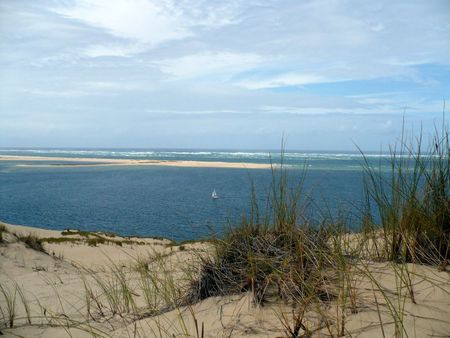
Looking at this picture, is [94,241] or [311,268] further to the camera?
[94,241]

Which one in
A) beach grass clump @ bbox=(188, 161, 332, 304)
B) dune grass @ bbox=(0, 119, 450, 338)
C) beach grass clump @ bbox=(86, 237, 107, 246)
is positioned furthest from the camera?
beach grass clump @ bbox=(86, 237, 107, 246)

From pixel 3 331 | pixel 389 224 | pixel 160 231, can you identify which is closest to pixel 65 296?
pixel 3 331

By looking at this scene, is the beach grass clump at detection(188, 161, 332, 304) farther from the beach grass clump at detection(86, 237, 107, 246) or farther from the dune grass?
the beach grass clump at detection(86, 237, 107, 246)

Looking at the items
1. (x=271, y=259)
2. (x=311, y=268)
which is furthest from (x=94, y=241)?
(x=311, y=268)

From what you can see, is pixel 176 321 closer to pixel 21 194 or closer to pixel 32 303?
pixel 32 303

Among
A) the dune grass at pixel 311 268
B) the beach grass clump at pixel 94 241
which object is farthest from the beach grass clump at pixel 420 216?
the beach grass clump at pixel 94 241

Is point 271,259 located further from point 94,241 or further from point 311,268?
point 94,241

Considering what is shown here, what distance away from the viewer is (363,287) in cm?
290

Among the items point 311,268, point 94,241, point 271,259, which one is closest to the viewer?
point 311,268

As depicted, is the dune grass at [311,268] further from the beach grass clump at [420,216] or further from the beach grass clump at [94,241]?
the beach grass clump at [94,241]

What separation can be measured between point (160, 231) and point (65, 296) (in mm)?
16769

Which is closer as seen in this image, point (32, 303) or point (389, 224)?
point (389, 224)

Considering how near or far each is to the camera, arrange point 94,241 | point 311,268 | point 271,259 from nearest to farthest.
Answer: point 311,268 → point 271,259 → point 94,241

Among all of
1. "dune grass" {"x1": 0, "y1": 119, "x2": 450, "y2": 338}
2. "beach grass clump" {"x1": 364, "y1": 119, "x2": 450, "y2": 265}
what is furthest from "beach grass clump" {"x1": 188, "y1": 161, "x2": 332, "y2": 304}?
"beach grass clump" {"x1": 364, "y1": 119, "x2": 450, "y2": 265}
